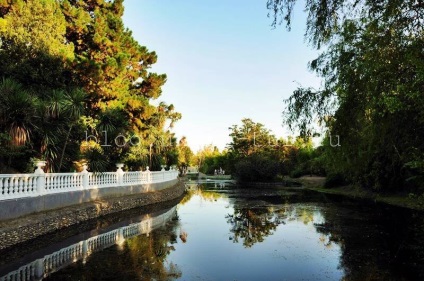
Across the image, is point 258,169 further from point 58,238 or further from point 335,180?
point 58,238

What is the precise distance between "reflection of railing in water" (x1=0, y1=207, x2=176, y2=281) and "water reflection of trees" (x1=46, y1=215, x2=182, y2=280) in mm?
305

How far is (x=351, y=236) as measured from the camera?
41.4 ft

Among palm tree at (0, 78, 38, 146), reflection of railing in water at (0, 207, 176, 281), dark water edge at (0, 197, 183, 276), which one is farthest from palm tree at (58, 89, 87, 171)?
reflection of railing in water at (0, 207, 176, 281)

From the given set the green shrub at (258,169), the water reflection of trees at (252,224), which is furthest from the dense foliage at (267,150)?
the water reflection of trees at (252,224)

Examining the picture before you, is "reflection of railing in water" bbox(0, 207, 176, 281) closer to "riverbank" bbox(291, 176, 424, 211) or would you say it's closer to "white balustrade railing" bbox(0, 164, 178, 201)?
"white balustrade railing" bbox(0, 164, 178, 201)

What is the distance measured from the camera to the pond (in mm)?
8031

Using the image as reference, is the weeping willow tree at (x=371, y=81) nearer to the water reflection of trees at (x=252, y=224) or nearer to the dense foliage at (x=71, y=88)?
the water reflection of trees at (x=252, y=224)

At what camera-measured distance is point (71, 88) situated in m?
20.3

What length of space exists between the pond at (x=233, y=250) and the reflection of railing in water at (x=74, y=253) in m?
0.03

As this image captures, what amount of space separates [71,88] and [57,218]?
33.9ft

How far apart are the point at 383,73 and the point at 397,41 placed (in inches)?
26.7

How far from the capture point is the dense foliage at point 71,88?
48.6 ft

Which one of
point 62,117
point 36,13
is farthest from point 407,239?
point 36,13

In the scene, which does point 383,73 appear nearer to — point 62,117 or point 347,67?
point 347,67
